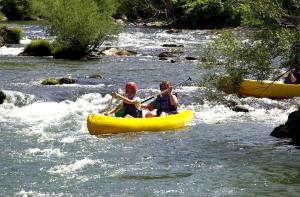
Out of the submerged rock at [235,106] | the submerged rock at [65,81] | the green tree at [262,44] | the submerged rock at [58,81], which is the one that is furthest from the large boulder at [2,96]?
the green tree at [262,44]

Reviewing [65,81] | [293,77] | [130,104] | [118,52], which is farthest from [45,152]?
[118,52]

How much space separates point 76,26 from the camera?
26156mm

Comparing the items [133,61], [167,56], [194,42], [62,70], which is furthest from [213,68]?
[194,42]

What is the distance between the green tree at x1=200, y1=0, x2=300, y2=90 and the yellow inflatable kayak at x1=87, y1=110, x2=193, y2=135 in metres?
1.46

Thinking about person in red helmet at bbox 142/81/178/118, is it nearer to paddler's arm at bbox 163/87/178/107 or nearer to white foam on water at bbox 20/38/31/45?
paddler's arm at bbox 163/87/178/107

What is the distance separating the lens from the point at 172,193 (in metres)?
8.17

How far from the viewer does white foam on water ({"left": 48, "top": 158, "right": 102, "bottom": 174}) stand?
9.19 metres

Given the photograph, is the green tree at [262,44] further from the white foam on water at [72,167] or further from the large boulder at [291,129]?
the white foam on water at [72,167]

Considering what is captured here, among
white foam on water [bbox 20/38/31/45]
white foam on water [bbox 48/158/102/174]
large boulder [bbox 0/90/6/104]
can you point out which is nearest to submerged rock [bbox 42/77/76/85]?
large boulder [bbox 0/90/6/104]

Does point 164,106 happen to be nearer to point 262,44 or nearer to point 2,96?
point 262,44

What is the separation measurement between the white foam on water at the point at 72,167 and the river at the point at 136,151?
0.05 ft

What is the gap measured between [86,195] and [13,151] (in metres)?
2.99

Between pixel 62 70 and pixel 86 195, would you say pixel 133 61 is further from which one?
pixel 86 195

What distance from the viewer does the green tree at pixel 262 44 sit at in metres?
10.6
